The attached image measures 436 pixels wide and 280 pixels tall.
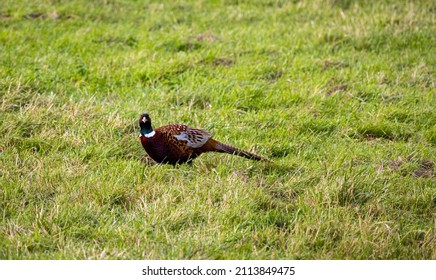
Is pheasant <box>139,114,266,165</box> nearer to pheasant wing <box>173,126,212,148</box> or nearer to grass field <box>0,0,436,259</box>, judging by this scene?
pheasant wing <box>173,126,212,148</box>

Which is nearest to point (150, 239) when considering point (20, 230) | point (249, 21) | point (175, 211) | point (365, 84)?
point (175, 211)

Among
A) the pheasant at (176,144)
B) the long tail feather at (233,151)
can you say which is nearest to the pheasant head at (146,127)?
the pheasant at (176,144)

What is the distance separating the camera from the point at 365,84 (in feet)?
24.0

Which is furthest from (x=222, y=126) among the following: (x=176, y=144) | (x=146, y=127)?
(x=146, y=127)

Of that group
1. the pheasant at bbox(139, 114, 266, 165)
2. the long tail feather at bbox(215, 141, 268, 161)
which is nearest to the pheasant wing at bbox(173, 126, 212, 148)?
the pheasant at bbox(139, 114, 266, 165)

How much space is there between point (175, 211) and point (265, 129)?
1862 millimetres

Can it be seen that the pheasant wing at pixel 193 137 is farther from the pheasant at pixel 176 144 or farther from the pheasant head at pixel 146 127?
the pheasant head at pixel 146 127

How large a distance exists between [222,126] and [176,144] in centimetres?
100

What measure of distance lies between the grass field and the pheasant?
0.35ft

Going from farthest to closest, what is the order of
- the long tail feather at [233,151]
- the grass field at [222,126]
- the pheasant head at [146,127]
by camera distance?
the long tail feather at [233,151] < the pheasant head at [146,127] < the grass field at [222,126]

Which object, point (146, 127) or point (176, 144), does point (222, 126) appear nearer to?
point (176, 144)

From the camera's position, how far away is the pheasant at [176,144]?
5340 millimetres

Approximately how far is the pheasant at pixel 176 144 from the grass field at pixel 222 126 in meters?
0.11

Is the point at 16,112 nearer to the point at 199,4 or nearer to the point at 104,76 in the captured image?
the point at 104,76
